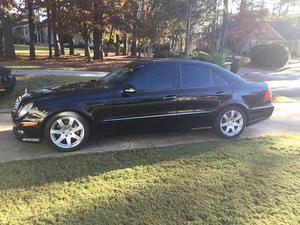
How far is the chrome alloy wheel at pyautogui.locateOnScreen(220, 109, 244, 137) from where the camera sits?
239 inches

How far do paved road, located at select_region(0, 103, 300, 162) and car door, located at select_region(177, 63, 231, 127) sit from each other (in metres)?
0.35

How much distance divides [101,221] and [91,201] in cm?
40

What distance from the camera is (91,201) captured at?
3641 mm

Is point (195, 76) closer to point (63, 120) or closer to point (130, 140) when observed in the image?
point (130, 140)

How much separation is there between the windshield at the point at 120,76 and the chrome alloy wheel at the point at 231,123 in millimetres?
1899

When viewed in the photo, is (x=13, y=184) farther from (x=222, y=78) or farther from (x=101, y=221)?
(x=222, y=78)

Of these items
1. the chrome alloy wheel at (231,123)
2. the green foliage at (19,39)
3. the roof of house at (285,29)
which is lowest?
the chrome alloy wheel at (231,123)

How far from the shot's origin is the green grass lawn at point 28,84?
8969mm

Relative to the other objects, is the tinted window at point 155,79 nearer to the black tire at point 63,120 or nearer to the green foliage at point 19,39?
the black tire at point 63,120

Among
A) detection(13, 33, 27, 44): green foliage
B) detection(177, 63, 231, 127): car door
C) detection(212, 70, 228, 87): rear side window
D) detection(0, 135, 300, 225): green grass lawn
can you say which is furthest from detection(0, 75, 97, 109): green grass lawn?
detection(13, 33, 27, 44): green foliage

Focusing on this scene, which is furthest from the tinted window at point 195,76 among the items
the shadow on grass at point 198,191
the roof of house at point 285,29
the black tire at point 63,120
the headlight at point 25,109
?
the roof of house at point 285,29

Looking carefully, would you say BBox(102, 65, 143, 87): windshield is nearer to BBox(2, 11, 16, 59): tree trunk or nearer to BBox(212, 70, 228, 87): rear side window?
BBox(212, 70, 228, 87): rear side window

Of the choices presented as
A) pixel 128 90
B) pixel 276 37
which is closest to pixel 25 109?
pixel 128 90

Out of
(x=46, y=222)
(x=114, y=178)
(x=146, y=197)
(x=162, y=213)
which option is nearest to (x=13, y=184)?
(x=46, y=222)
